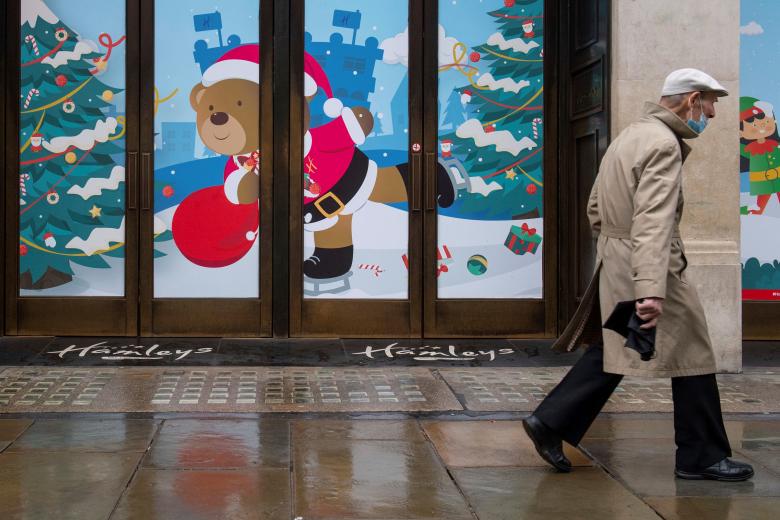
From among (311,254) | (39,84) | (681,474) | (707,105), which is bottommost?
Answer: (681,474)

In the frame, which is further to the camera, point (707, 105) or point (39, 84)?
point (39, 84)

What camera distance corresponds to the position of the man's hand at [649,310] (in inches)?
188

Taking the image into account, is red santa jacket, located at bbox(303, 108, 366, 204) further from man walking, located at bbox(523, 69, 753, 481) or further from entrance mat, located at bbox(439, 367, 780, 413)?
man walking, located at bbox(523, 69, 753, 481)

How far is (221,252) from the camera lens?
945 cm

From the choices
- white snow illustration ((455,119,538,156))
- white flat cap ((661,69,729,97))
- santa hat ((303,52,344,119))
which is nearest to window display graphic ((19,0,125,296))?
santa hat ((303,52,344,119))

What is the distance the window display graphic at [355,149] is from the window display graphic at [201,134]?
0.53 metres

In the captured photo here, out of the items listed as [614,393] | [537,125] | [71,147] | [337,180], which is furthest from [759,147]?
[71,147]

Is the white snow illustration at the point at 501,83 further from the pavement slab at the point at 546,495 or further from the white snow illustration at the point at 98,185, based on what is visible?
the pavement slab at the point at 546,495

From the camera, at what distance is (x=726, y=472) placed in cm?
506

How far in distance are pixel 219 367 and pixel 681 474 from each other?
4.03 m

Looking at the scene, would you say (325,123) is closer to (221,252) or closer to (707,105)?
(221,252)

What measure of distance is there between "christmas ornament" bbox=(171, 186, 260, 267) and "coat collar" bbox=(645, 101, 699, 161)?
16.1 feet

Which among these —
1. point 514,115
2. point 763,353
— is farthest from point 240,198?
point 763,353

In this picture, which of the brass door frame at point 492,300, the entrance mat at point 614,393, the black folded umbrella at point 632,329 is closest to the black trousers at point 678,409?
the black folded umbrella at point 632,329
